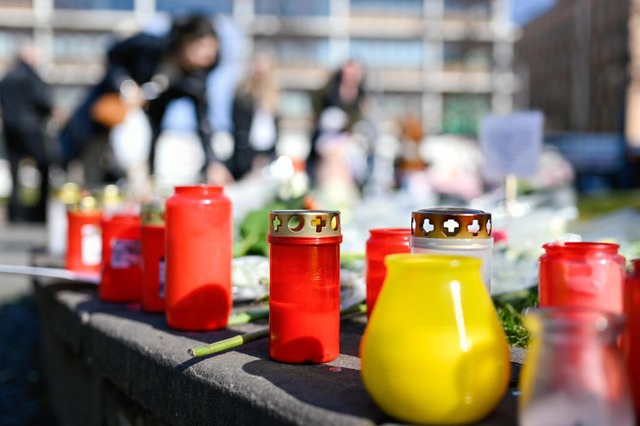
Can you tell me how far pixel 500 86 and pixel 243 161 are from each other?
4183 centimetres

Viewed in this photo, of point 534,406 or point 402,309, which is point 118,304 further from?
point 534,406

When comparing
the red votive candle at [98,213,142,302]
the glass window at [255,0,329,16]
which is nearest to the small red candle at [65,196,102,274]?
the red votive candle at [98,213,142,302]

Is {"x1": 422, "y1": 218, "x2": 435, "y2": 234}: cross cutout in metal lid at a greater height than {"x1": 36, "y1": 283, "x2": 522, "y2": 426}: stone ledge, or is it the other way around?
{"x1": 422, "y1": 218, "x2": 435, "y2": 234}: cross cutout in metal lid

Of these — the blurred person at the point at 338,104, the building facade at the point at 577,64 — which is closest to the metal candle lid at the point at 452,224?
the blurred person at the point at 338,104

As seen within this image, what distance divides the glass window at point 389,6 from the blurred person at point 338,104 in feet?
141

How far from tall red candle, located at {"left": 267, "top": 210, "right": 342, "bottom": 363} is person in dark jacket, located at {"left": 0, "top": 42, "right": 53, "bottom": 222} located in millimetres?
8088

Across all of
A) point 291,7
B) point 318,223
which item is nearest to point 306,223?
point 318,223

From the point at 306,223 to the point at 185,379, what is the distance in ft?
1.33

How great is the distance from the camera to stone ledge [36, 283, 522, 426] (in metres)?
1.17

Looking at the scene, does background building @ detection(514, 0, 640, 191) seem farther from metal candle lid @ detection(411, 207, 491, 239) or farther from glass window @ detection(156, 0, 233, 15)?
glass window @ detection(156, 0, 233, 15)

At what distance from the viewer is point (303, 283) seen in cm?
141

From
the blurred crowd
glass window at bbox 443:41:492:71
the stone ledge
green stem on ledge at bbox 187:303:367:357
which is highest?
glass window at bbox 443:41:492:71

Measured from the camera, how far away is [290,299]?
1.41 m

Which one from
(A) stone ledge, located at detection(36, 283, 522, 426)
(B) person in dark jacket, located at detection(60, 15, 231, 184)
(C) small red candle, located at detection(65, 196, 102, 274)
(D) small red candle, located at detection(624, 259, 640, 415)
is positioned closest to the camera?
(D) small red candle, located at detection(624, 259, 640, 415)
